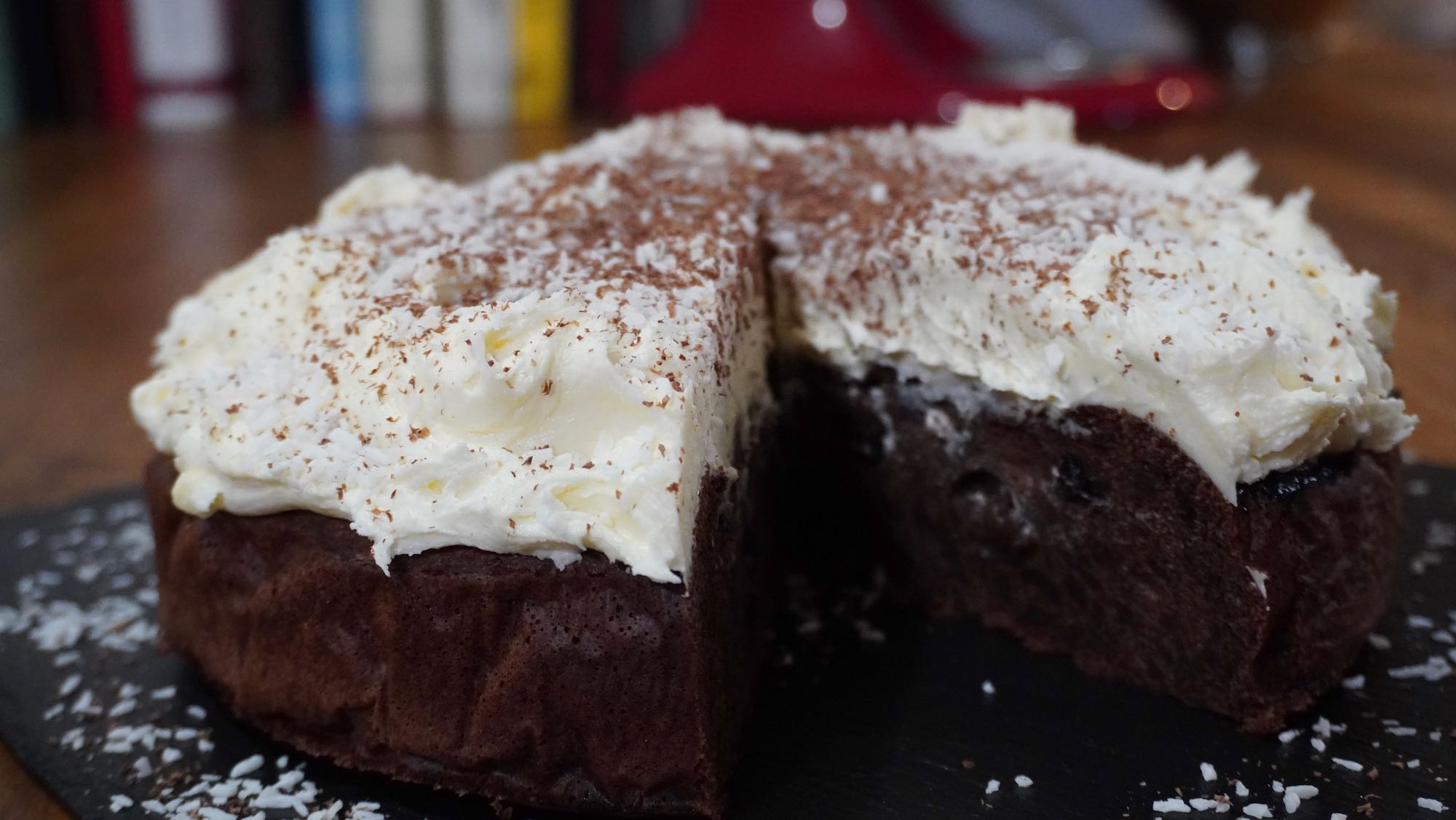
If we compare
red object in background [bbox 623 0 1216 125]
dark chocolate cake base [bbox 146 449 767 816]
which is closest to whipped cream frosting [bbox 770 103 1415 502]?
dark chocolate cake base [bbox 146 449 767 816]

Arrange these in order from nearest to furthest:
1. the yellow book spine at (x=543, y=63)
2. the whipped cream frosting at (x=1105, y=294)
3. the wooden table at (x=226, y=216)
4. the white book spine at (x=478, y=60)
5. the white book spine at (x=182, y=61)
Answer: the whipped cream frosting at (x=1105, y=294), the wooden table at (x=226, y=216), the white book spine at (x=182, y=61), the white book spine at (x=478, y=60), the yellow book spine at (x=543, y=63)

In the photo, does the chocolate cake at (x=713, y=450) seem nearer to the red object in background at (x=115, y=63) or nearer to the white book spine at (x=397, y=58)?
the white book spine at (x=397, y=58)

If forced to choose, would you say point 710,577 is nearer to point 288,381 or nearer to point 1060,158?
point 288,381

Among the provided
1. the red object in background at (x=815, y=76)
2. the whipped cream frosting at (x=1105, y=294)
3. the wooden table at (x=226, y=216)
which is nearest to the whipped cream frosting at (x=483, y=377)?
the whipped cream frosting at (x=1105, y=294)

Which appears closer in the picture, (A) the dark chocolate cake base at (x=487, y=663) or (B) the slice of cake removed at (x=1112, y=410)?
(A) the dark chocolate cake base at (x=487, y=663)

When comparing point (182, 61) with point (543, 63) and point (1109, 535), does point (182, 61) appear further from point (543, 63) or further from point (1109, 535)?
point (1109, 535)

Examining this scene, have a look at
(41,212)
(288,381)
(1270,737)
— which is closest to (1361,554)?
(1270,737)

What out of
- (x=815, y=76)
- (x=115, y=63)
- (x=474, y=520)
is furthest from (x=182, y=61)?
(x=474, y=520)
